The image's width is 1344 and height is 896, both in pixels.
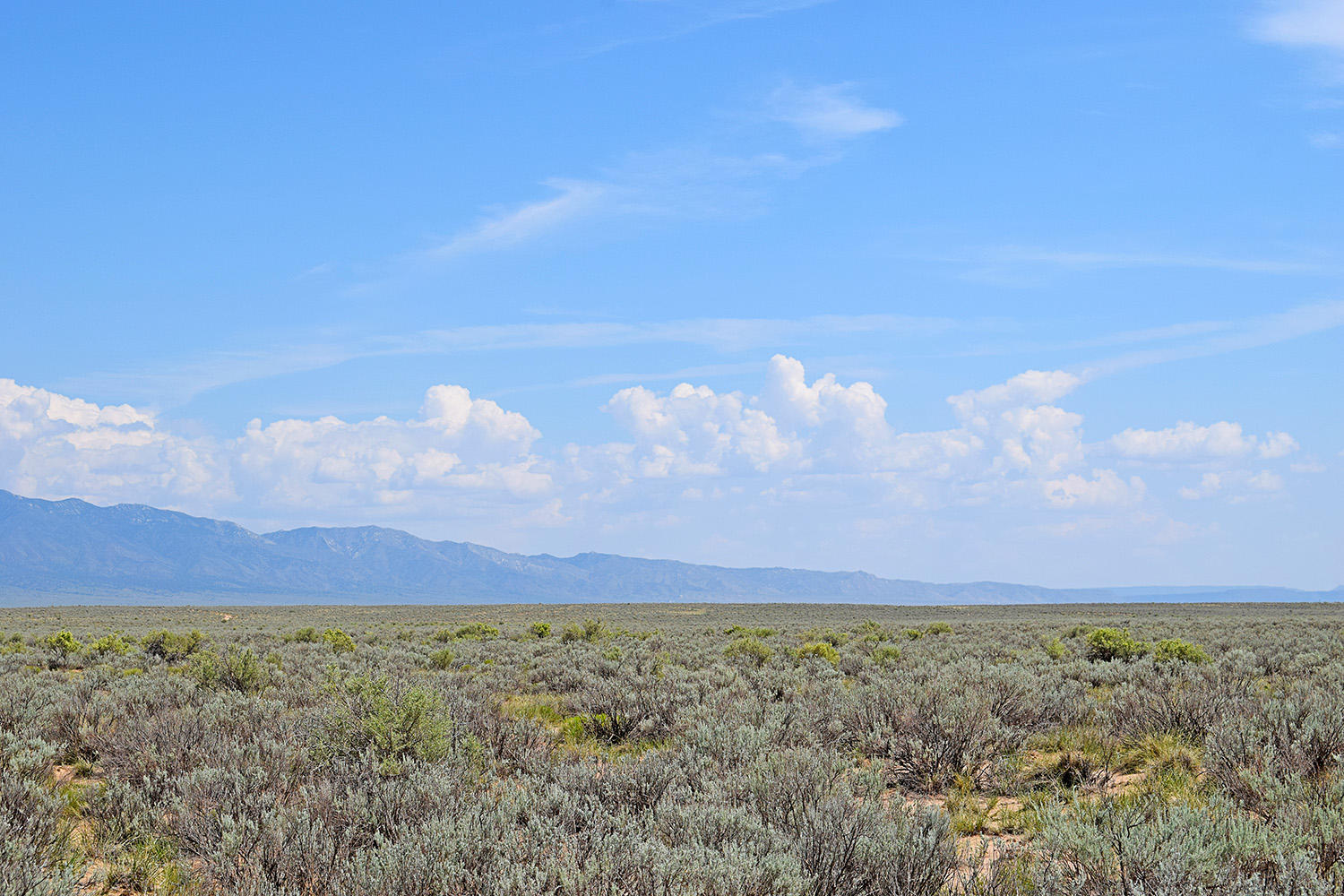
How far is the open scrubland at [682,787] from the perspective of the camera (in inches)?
185

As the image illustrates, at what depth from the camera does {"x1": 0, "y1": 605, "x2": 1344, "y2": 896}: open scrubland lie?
4.71 m

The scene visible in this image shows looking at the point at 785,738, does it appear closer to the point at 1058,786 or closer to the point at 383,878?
the point at 1058,786

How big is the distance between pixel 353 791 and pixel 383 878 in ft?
7.50

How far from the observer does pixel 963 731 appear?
8.76 meters

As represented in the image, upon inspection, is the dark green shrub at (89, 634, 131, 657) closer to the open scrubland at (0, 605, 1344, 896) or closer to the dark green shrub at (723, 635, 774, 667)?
the open scrubland at (0, 605, 1344, 896)

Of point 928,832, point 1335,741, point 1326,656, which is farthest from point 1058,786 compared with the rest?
point 1326,656

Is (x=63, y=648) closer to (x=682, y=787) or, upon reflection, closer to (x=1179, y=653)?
(x=682, y=787)

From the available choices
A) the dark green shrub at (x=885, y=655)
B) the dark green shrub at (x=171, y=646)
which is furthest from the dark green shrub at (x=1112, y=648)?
the dark green shrub at (x=171, y=646)

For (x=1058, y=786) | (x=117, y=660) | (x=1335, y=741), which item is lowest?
(x=117, y=660)

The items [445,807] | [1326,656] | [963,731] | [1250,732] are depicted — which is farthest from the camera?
[1326,656]

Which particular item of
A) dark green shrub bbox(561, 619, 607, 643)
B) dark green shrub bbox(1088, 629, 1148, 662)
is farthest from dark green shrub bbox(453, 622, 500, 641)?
dark green shrub bbox(1088, 629, 1148, 662)

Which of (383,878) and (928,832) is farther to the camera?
(928,832)

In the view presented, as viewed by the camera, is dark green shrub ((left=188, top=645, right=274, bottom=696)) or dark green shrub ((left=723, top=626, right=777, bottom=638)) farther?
dark green shrub ((left=723, top=626, right=777, bottom=638))

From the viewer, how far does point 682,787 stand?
659cm
